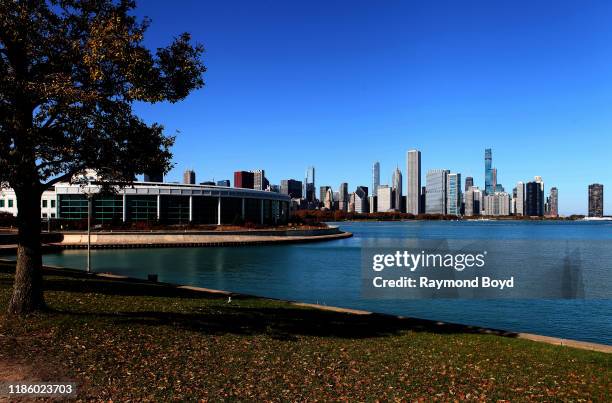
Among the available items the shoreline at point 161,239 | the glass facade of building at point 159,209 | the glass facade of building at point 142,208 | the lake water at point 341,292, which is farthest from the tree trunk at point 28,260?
the glass facade of building at point 142,208

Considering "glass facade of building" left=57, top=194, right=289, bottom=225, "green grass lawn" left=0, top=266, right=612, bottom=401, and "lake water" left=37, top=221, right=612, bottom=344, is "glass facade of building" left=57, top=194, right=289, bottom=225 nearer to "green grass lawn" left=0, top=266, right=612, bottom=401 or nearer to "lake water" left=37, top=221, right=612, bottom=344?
"lake water" left=37, top=221, right=612, bottom=344

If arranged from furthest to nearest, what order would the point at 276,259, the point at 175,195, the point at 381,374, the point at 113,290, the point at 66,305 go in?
1. the point at 175,195
2. the point at 276,259
3. the point at 113,290
4. the point at 66,305
5. the point at 381,374

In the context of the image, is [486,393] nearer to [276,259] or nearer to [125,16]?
[125,16]

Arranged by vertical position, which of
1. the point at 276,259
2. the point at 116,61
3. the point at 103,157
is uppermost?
the point at 116,61

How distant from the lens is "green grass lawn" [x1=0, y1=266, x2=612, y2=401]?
1132 cm

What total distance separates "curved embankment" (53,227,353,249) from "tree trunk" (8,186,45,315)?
267 ft

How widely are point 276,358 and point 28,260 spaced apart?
997 cm

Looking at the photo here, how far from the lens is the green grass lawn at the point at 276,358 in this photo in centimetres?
1132

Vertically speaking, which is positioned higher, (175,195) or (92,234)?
(175,195)

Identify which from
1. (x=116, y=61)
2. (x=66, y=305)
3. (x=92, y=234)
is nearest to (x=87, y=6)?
(x=116, y=61)

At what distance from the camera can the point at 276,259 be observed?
7394cm

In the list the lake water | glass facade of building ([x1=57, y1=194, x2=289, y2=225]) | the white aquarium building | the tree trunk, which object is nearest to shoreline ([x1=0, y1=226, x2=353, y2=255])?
glass facade of building ([x1=57, y1=194, x2=289, y2=225])

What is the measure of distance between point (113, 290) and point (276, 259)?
48.5 m

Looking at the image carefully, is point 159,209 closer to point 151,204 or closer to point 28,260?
point 151,204
